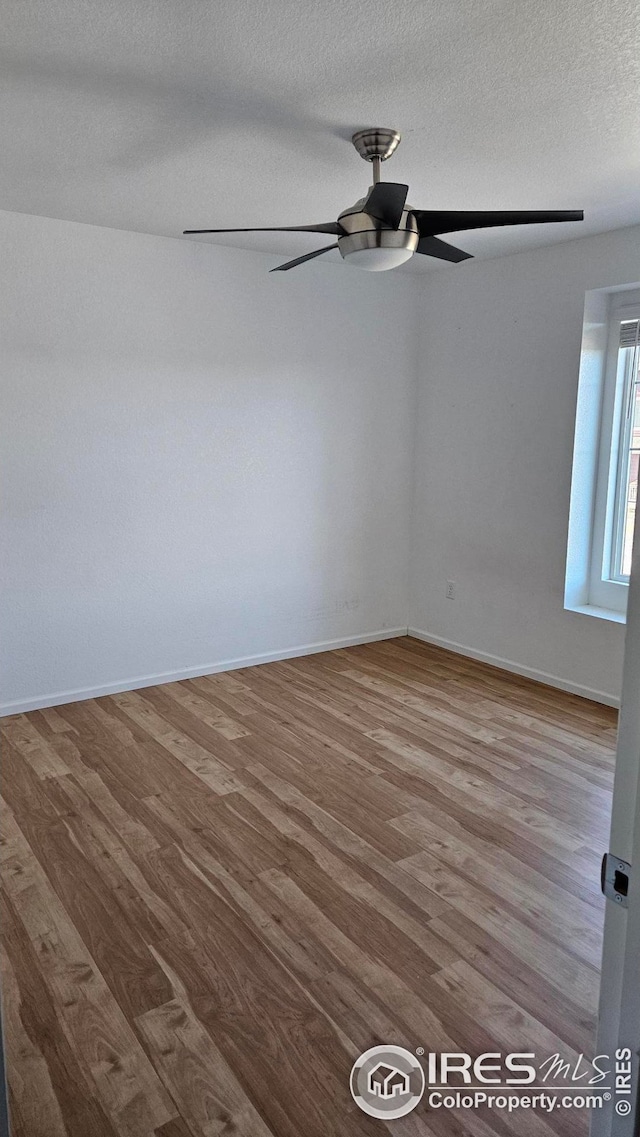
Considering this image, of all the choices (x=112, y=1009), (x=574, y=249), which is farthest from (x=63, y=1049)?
(x=574, y=249)

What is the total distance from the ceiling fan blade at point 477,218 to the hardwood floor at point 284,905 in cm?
223

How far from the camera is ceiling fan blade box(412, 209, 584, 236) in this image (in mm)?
2439

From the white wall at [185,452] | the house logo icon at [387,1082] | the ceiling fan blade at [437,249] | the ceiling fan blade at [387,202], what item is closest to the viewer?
the house logo icon at [387,1082]

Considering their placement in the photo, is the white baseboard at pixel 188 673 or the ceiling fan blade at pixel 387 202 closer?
the ceiling fan blade at pixel 387 202

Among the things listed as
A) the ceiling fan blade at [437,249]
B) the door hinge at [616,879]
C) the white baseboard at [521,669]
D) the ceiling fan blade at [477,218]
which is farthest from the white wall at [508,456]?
the door hinge at [616,879]

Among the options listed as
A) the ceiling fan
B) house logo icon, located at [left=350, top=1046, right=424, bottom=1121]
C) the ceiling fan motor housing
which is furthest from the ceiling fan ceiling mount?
house logo icon, located at [left=350, top=1046, right=424, bottom=1121]

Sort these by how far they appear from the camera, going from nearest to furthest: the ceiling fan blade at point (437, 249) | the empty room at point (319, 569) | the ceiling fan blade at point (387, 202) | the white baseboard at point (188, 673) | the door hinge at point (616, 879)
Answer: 1. the door hinge at point (616, 879)
2. the empty room at point (319, 569)
3. the ceiling fan blade at point (387, 202)
4. the ceiling fan blade at point (437, 249)
5. the white baseboard at point (188, 673)

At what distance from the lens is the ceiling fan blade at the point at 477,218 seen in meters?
2.44

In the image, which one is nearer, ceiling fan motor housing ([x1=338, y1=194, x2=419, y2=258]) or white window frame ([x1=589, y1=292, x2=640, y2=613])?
ceiling fan motor housing ([x1=338, y1=194, x2=419, y2=258])

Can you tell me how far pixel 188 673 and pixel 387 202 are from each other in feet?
10.0

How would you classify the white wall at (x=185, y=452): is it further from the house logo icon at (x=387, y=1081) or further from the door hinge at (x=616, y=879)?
the door hinge at (x=616, y=879)

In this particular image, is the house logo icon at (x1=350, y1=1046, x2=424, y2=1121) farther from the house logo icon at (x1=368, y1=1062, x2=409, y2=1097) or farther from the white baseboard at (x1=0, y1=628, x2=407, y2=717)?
the white baseboard at (x1=0, y1=628, x2=407, y2=717)

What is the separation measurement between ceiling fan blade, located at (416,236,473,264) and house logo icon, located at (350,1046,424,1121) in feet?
8.46

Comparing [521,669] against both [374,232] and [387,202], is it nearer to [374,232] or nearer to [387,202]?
[374,232]
